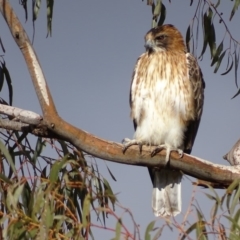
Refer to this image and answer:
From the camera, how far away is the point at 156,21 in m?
4.50

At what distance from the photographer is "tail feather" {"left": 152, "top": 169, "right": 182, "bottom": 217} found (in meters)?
4.50

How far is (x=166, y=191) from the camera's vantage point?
459 centimetres

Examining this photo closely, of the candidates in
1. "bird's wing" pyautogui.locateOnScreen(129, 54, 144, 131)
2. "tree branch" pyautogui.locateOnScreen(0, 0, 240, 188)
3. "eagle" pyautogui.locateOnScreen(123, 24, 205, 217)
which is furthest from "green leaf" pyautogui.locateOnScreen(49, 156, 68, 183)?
"bird's wing" pyautogui.locateOnScreen(129, 54, 144, 131)

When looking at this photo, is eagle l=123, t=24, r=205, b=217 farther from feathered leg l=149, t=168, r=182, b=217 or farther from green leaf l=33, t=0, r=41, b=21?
green leaf l=33, t=0, r=41, b=21

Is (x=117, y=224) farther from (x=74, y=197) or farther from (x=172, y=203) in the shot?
(x=172, y=203)

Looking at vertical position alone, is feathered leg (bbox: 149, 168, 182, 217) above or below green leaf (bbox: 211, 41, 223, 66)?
below

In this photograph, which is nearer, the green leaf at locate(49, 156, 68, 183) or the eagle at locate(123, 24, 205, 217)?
the green leaf at locate(49, 156, 68, 183)

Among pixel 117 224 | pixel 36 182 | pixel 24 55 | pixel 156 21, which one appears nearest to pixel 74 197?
pixel 36 182

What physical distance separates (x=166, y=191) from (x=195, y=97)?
0.60 metres

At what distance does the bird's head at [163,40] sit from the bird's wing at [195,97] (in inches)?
7.8

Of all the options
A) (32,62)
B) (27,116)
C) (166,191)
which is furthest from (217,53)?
(27,116)

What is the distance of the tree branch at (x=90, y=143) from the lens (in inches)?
131

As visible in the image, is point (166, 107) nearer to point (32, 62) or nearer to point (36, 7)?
point (36, 7)

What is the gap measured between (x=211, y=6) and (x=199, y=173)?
4.24 ft
